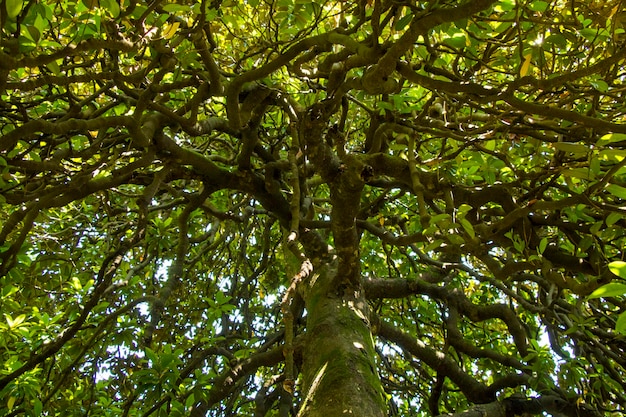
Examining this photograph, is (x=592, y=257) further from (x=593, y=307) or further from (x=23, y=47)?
(x=23, y=47)

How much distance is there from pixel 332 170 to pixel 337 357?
1.11 meters

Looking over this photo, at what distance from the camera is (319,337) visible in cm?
305

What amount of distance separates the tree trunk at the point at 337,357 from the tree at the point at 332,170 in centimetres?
1

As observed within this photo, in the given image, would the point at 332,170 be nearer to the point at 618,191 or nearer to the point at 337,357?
the point at 337,357

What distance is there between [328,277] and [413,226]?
1546 mm

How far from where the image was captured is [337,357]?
2.76m

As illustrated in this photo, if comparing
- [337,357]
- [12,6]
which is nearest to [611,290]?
[337,357]

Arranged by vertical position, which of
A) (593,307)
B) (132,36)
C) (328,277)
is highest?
(593,307)

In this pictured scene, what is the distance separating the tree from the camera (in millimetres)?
2246

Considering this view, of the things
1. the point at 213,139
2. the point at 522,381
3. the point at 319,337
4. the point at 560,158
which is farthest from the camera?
the point at 213,139

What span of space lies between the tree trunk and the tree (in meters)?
0.01

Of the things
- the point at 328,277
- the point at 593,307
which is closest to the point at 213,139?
the point at 328,277

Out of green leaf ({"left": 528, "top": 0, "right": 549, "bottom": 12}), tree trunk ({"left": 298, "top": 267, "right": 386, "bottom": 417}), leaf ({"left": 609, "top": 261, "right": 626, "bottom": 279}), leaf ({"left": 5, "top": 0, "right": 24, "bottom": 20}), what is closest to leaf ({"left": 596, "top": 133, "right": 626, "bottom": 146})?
leaf ({"left": 609, "top": 261, "right": 626, "bottom": 279})

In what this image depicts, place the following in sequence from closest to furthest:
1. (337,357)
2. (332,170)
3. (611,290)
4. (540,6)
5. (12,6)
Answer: (611,290) < (12,6) < (540,6) < (337,357) < (332,170)
